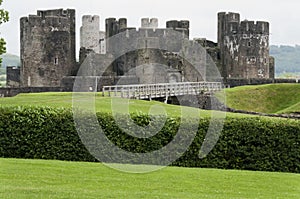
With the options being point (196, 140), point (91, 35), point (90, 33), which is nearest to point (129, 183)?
point (196, 140)

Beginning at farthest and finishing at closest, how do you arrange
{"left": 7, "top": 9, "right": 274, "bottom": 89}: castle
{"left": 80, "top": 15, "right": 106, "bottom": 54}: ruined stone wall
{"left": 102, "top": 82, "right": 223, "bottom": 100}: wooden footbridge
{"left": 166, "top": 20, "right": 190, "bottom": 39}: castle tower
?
{"left": 80, "top": 15, "right": 106, "bottom": 54}: ruined stone wall
{"left": 166, "top": 20, "right": 190, "bottom": 39}: castle tower
{"left": 7, "top": 9, "right": 274, "bottom": 89}: castle
{"left": 102, "top": 82, "right": 223, "bottom": 100}: wooden footbridge

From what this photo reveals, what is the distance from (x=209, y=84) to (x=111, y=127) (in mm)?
42907

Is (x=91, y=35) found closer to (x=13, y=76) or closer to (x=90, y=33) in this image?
(x=90, y=33)

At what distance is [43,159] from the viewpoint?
24.5 m

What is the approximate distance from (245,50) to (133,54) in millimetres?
13458

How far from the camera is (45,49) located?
7288 cm

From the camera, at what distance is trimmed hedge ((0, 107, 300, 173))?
24484 millimetres

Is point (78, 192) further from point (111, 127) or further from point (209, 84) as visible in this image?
point (209, 84)

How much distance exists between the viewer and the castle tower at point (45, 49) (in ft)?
237

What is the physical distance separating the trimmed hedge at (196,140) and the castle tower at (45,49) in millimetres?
48025

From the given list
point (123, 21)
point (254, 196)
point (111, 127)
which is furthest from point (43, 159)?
point (123, 21)

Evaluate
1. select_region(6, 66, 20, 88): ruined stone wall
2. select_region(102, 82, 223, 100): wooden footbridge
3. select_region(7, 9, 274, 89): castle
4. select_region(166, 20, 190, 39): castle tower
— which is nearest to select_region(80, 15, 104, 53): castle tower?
select_region(7, 9, 274, 89): castle

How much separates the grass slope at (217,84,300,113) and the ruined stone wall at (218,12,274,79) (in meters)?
17.3

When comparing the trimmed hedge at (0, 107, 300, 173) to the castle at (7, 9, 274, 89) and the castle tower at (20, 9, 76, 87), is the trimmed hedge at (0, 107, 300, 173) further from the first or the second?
the castle tower at (20, 9, 76, 87)
